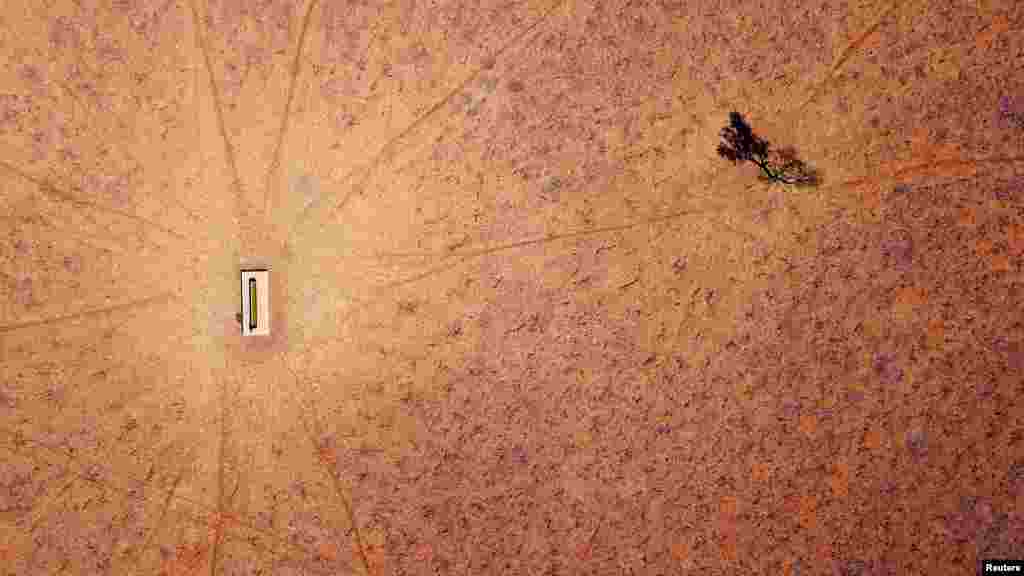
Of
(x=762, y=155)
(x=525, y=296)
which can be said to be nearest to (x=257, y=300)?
(x=525, y=296)

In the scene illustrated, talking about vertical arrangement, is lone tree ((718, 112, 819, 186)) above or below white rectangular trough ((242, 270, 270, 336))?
above

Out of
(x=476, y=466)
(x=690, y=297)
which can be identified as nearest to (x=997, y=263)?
(x=690, y=297)

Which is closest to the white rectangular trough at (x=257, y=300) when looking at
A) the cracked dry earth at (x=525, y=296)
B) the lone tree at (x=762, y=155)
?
the cracked dry earth at (x=525, y=296)

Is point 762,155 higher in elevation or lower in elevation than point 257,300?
higher

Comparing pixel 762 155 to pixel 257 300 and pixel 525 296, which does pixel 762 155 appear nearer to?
pixel 525 296

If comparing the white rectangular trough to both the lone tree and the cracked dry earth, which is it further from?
the lone tree

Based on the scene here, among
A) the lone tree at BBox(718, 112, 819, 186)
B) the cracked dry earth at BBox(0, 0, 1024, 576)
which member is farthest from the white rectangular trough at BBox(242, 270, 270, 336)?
the lone tree at BBox(718, 112, 819, 186)

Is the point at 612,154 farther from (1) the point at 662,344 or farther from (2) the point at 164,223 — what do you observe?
(2) the point at 164,223
